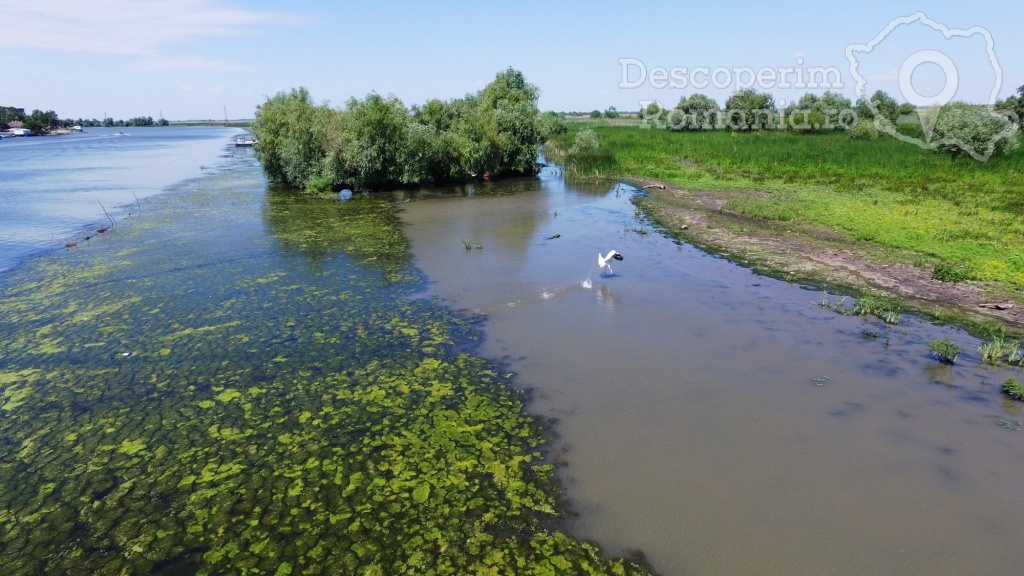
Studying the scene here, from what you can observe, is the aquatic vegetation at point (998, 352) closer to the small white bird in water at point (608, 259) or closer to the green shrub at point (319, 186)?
the small white bird in water at point (608, 259)

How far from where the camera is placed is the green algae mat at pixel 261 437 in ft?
17.3

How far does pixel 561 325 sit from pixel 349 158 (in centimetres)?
1982

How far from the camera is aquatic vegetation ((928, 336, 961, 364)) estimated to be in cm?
873

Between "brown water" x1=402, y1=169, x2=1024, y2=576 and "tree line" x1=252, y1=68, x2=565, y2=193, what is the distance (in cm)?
1603

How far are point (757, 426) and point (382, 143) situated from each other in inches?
938

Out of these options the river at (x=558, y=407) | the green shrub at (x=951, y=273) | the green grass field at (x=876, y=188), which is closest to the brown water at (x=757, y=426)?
the river at (x=558, y=407)

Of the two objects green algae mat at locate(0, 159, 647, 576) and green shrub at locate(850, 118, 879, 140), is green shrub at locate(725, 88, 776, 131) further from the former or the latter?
green algae mat at locate(0, 159, 647, 576)

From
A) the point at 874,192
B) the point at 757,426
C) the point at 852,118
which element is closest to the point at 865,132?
the point at 852,118

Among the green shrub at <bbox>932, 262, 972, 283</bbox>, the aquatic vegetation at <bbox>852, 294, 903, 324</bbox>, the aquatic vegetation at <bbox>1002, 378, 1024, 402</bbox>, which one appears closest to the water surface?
the aquatic vegetation at <bbox>852, 294, 903, 324</bbox>

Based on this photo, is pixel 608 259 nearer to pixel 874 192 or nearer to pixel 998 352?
Answer: pixel 998 352

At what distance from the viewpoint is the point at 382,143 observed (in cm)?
2678

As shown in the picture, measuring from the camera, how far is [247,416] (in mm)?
7465

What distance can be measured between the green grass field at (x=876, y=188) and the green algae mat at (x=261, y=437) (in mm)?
11851

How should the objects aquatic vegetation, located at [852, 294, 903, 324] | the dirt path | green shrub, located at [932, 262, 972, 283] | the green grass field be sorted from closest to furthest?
aquatic vegetation, located at [852, 294, 903, 324], the dirt path, green shrub, located at [932, 262, 972, 283], the green grass field
